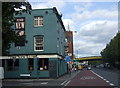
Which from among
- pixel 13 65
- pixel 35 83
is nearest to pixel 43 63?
pixel 13 65

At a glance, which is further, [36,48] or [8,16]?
[36,48]

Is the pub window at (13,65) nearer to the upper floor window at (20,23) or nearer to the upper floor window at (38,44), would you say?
the upper floor window at (38,44)

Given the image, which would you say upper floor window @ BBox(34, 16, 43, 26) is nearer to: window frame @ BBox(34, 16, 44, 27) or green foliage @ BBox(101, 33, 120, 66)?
window frame @ BBox(34, 16, 44, 27)

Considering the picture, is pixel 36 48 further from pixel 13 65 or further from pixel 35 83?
pixel 35 83

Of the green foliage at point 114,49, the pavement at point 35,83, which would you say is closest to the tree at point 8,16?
the pavement at point 35,83

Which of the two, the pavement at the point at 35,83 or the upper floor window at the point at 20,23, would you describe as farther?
the upper floor window at the point at 20,23

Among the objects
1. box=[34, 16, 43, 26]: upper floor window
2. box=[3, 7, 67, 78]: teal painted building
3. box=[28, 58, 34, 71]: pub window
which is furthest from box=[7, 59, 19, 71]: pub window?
box=[34, 16, 43, 26]: upper floor window

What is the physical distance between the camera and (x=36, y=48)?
40.4 metres

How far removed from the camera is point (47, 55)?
3969 centimetres

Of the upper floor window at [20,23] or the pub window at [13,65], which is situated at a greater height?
the upper floor window at [20,23]

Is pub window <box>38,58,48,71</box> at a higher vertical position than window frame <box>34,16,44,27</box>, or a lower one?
lower

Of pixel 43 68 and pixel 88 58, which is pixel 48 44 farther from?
pixel 88 58

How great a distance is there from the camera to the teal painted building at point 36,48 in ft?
130

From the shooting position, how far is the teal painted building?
1563 inches
